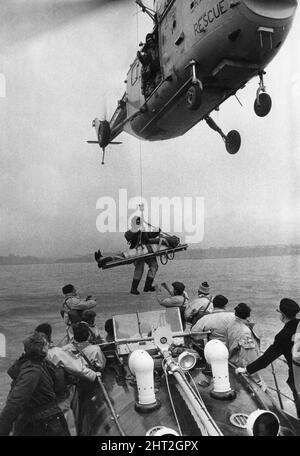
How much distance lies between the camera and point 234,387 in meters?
4.38

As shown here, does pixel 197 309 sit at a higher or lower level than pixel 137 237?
lower

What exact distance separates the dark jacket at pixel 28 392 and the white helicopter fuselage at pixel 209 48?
3657 mm

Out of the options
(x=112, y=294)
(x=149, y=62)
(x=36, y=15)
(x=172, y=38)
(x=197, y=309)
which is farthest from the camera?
(x=112, y=294)

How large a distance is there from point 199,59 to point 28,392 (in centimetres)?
434

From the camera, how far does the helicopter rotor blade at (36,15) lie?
6605mm

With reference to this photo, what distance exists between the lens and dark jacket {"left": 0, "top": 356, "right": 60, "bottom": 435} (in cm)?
365

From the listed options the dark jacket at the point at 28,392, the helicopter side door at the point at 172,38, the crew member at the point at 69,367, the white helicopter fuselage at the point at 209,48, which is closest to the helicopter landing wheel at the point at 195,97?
the white helicopter fuselage at the point at 209,48

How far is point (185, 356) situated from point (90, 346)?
100cm

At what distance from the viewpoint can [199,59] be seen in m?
5.53

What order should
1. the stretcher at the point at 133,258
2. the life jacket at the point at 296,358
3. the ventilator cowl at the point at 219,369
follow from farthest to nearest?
the stretcher at the point at 133,258, the life jacket at the point at 296,358, the ventilator cowl at the point at 219,369

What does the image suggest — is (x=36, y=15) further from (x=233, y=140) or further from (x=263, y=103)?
(x=263, y=103)

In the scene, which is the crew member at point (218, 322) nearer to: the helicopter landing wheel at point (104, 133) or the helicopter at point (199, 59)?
the helicopter at point (199, 59)

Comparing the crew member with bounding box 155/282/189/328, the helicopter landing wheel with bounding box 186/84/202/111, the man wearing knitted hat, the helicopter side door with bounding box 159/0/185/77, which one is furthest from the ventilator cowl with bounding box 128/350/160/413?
the helicopter side door with bounding box 159/0/185/77

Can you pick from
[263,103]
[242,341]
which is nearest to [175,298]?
[242,341]
